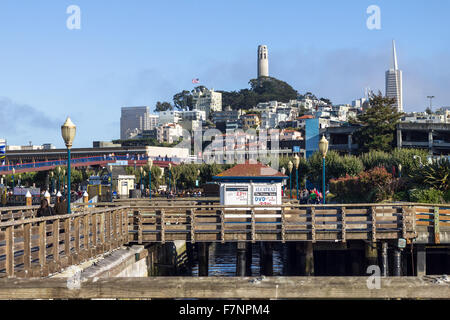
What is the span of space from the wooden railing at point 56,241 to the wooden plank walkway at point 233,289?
4.50m

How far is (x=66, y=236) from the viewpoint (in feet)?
46.1

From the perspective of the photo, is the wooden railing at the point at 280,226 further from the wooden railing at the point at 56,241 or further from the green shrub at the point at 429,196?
the green shrub at the point at 429,196

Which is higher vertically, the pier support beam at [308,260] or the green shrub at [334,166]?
the green shrub at [334,166]

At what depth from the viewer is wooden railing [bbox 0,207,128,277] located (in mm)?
11004

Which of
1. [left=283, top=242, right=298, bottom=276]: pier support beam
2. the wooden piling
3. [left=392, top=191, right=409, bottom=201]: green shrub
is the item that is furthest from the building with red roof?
[left=392, top=191, right=409, bottom=201]: green shrub

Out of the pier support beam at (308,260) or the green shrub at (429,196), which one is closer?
the pier support beam at (308,260)

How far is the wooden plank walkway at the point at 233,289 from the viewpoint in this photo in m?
6.04

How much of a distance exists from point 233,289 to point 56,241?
7.92m

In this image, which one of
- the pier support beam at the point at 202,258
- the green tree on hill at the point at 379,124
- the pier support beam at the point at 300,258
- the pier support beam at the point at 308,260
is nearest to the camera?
the pier support beam at the point at 308,260

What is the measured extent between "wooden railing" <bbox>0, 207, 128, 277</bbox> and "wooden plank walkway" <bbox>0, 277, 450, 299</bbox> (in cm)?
450

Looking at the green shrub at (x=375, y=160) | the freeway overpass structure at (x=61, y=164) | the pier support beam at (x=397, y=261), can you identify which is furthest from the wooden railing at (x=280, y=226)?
the freeway overpass structure at (x=61, y=164)
